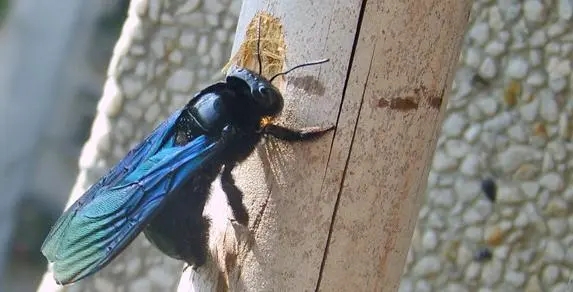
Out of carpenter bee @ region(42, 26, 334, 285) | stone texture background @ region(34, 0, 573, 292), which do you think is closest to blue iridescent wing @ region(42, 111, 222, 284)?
carpenter bee @ region(42, 26, 334, 285)

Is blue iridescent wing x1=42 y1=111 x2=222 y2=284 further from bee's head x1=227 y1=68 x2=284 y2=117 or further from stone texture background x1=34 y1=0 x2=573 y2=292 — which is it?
stone texture background x1=34 y1=0 x2=573 y2=292

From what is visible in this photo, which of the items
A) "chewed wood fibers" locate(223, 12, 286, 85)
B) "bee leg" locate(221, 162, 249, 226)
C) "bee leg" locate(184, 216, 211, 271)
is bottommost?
"bee leg" locate(184, 216, 211, 271)

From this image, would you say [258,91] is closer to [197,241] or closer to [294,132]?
[294,132]

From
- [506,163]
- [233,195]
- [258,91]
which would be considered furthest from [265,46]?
[506,163]

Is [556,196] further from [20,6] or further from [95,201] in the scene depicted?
[20,6]

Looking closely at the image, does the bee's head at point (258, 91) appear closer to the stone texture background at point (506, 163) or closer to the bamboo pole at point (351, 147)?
the bamboo pole at point (351, 147)

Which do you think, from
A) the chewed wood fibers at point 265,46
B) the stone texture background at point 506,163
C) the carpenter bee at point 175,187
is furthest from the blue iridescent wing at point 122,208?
the stone texture background at point 506,163

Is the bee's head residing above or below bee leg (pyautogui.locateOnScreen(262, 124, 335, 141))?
above
